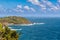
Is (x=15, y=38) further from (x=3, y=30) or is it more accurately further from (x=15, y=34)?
(x=3, y=30)

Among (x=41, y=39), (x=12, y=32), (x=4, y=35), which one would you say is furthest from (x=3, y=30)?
(x=41, y=39)

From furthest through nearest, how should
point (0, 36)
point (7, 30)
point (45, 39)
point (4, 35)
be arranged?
point (45, 39) < point (7, 30) < point (4, 35) < point (0, 36)

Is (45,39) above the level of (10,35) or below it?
below

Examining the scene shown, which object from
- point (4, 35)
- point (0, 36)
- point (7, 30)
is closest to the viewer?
point (0, 36)

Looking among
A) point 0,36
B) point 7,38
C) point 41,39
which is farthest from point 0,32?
point 41,39

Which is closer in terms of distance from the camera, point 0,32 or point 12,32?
point 0,32

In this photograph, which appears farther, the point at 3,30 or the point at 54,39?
the point at 54,39

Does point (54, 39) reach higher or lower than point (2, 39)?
lower

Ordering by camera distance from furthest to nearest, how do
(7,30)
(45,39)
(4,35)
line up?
1. (45,39)
2. (7,30)
3. (4,35)

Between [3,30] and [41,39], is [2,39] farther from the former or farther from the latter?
[41,39]
